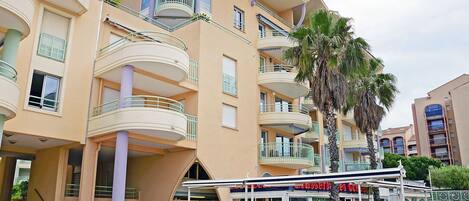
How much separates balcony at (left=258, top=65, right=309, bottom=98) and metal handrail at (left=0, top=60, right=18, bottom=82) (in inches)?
611

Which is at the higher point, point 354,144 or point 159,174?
point 354,144

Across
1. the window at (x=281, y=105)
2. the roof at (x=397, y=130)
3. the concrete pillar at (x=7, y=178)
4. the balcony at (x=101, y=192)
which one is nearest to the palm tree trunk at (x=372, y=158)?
the window at (x=281, y=105)

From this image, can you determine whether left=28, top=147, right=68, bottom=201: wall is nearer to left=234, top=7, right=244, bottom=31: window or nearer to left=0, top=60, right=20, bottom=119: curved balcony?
left=0, top=60, right=20, bottom=119: curved balcony

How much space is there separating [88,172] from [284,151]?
12.5m

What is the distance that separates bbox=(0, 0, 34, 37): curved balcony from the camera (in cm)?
1231

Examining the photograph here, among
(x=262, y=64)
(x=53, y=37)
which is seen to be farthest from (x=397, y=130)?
(x=53, y=37)

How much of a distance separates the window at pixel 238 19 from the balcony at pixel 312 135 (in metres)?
10.2

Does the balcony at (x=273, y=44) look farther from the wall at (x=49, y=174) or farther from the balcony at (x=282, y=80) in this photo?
the wall at (x=49, y=174)

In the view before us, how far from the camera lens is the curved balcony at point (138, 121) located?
16844 millimetres

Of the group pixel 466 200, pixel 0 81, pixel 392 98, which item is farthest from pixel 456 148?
pixel 0 81

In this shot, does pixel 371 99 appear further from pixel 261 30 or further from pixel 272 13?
pixel 272 13

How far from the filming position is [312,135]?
3212 centimetres

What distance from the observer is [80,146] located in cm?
1809

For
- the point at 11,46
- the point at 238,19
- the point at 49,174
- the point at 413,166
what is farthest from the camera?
the point at 413,166
